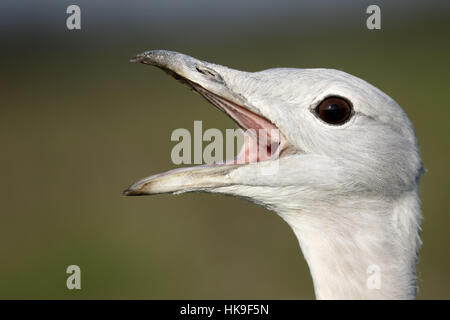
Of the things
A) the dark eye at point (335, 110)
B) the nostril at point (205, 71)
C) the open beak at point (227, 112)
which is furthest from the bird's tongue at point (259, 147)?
the nostril at point (205, 71)

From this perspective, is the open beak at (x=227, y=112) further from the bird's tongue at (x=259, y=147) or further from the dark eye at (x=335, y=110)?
the dark eye at (x=335, y=110)

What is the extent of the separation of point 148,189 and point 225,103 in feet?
2.62

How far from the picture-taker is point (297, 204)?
4043mm

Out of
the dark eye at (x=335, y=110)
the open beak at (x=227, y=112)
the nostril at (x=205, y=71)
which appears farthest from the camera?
the nostril at (x=205, y=71)

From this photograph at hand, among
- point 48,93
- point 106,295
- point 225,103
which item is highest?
point 48,93

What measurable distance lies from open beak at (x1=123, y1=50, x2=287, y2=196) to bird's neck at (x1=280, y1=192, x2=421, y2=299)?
0.57m

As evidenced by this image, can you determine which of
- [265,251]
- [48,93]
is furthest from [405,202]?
[48,93]

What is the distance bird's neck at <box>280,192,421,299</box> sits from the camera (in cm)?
392

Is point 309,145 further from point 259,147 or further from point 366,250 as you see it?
point 366,250

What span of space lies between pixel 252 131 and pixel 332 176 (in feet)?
2.08

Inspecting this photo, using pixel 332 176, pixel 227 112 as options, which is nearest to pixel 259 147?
pixel 227 112

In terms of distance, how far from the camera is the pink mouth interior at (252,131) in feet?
13.7

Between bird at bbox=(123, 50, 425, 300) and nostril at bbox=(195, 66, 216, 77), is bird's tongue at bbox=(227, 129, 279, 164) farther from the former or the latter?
nostril at bbox=(195, 66, 216, 77)
